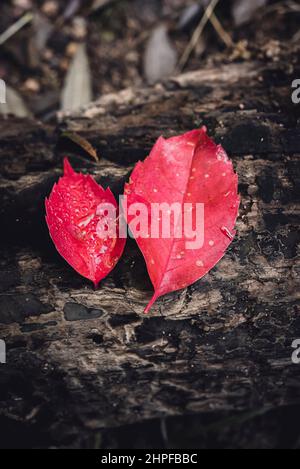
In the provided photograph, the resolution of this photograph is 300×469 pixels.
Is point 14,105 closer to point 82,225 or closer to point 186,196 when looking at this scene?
point 82,225

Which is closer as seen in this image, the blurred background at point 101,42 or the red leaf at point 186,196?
the red leaf at point 186,196

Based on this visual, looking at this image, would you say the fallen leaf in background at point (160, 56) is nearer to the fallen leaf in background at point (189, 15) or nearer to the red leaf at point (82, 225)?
the fallen leaf in background at point (189, 15)

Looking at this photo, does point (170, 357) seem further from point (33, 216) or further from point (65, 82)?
point (65, 82)

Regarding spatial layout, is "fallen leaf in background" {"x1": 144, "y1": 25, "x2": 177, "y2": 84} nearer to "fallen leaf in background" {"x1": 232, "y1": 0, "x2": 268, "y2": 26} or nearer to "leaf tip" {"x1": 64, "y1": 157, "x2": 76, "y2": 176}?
"fallen leaf in background" {"x1": 232, "y1": 0, "x2": 268, "y2": 26}

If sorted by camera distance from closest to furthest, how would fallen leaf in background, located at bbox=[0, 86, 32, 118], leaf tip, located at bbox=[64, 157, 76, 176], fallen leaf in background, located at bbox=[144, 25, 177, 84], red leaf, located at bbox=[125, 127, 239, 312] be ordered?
red leaf, located at bbox=[125, 127, 239, 312] < leaf tip, located at bbox=[64, 157, 76, 176] < fallen leaf in background, located at bbox=[0, 86, 32, 118] < fallen leaf in background, located at bbox=[144, 25, 177, 84]

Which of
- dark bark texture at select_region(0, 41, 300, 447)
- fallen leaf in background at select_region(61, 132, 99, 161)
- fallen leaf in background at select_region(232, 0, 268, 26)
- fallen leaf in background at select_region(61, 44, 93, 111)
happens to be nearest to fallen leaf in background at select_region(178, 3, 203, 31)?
fallen leaf in background at select_region(232, 0, 268, 26)

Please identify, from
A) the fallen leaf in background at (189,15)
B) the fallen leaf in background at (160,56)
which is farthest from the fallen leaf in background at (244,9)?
the fallen leaf in background at (160,56)
